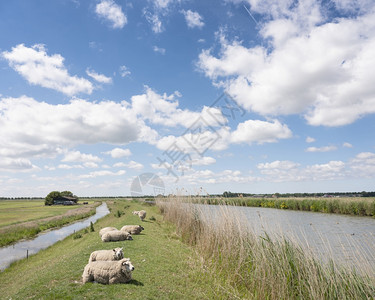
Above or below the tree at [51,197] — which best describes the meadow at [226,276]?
below

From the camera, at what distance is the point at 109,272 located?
22.0ft

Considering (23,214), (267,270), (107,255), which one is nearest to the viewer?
(267,270)

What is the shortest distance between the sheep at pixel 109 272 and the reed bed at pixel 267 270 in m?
2.60

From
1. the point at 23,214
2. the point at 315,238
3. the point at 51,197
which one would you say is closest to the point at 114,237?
the point at 315,238

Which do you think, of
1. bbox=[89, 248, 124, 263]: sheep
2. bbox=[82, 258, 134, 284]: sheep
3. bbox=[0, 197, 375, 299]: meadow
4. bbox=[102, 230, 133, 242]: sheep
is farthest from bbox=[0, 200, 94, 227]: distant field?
bbox=[82, 258, 134, 284]: sheep

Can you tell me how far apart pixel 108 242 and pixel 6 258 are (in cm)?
950

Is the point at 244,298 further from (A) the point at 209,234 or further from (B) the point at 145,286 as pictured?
(A) the point at 209,234

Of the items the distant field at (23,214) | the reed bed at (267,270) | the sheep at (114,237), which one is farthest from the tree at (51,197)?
the reed bed at (267,270)

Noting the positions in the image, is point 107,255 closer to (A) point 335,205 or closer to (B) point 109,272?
(B) point 109,272

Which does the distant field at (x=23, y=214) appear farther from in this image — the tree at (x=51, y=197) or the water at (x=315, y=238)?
the water at (x=315, y=238)

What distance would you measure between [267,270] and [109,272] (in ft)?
13.7

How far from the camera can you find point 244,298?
20.7 feet

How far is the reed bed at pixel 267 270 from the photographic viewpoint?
5.25 meters

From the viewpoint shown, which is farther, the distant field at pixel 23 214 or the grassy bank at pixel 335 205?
the distant field at pixel 23 214
